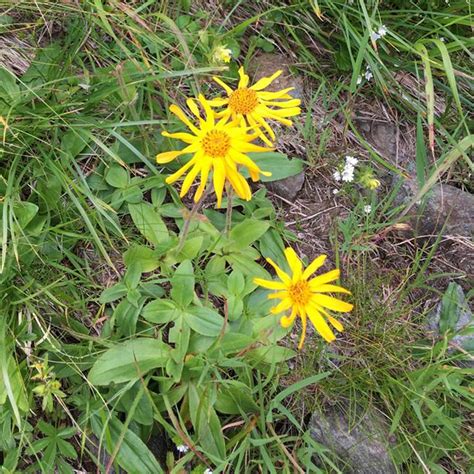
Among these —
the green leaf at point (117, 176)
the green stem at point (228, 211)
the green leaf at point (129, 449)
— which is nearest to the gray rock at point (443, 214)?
the green stem at point (228, 211)

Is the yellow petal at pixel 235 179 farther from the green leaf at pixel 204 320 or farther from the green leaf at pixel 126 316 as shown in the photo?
the green leaf at pixel 126 316

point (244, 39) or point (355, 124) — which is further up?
point (244, 39)

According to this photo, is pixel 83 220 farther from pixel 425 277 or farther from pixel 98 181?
pixel 425 277

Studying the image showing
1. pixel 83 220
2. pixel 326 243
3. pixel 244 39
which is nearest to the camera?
pixel 83 220

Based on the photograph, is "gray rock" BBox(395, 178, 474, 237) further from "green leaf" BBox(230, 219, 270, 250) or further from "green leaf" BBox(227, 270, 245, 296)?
"green leaf" BBox(227, 270, 245, 296)

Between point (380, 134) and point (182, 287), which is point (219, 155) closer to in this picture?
point (182, 287)

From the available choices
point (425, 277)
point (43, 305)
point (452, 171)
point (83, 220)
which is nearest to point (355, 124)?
point (452, 171)

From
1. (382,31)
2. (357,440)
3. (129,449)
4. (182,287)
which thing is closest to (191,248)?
(182,287)
